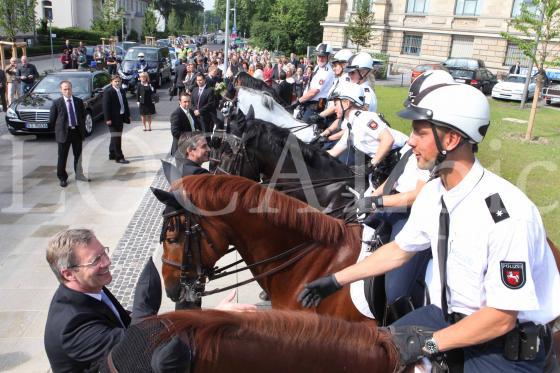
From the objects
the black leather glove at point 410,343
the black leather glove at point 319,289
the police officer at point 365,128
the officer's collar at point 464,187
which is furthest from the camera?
the police officer at point 365,128

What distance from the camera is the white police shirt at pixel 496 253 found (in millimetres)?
2039

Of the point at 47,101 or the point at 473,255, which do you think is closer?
the point at 473,255

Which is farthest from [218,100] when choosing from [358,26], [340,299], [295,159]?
[358,26]

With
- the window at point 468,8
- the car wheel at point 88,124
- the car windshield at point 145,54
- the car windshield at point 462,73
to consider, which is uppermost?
the window at point 468,8

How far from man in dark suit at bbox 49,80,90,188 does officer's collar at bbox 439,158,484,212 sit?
9375mm

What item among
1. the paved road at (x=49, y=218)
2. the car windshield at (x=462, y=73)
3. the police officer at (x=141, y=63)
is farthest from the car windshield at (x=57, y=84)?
the car windshield at (x=462, y=73)

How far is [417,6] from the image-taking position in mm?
44469

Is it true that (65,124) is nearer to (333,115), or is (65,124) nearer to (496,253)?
(333,115)

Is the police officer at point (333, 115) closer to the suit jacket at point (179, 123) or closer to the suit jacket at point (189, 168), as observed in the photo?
the suit jacket at point (189, 168)

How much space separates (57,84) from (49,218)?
8.21 metres

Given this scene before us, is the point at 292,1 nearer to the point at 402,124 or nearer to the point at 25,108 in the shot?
the point at 402,124

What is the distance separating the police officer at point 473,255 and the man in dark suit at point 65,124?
9.24 metres

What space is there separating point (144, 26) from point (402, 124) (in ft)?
197

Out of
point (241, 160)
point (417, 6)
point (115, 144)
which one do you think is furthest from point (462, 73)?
point (241, 160)
